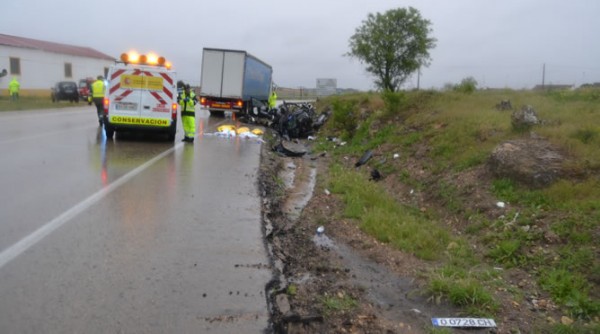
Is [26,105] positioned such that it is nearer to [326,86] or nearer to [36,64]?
[36,64]

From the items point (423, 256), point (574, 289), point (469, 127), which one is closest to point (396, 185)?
point (469, 127)

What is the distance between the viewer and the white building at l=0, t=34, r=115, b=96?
4159cm

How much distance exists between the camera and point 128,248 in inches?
206

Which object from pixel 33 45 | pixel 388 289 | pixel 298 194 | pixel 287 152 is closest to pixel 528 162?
pixel 388 289

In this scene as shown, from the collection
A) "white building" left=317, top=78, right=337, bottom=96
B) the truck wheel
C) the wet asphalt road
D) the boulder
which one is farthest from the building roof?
the boulder

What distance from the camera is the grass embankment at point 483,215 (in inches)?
195

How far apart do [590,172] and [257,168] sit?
6.26 meters

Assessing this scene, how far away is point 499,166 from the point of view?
26.5ft

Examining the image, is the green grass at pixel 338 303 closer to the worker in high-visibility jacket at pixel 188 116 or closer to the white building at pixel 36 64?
the worker in high-visibility jacket at pixel 188 116

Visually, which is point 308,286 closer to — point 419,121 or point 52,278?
point 52,278

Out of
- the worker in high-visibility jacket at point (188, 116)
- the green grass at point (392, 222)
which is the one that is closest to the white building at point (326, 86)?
the worker in high-visibility jacket at point (188, 116)

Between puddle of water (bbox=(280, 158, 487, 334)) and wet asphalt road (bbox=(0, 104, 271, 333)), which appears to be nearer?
wet asphalt road (bbox=(0, 104, 271, 333))
